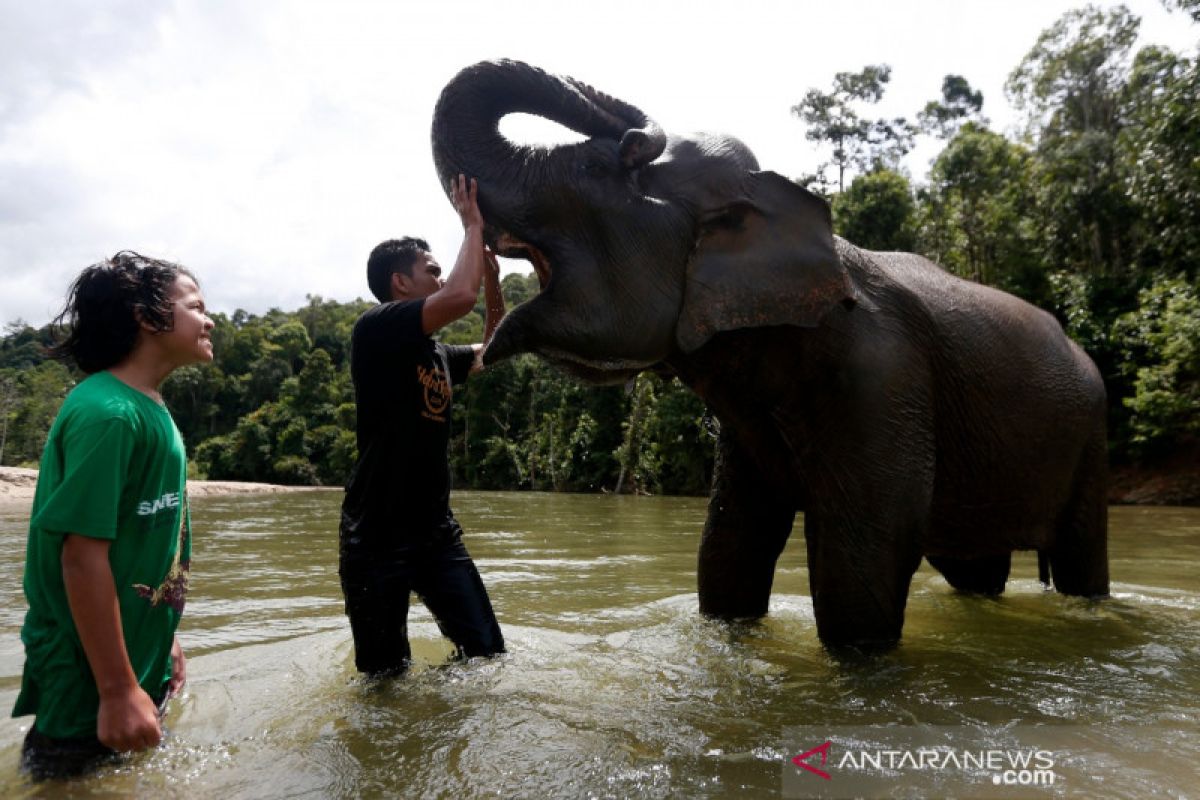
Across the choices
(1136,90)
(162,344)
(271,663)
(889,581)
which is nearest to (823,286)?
(889,581)

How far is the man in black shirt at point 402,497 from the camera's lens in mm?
2617

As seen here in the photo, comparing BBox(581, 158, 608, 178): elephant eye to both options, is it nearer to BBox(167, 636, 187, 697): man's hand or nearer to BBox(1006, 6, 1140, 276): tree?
BBox(167, 636, 187, 697): man's hand

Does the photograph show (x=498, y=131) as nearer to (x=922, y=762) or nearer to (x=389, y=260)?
(x=389, y=260)

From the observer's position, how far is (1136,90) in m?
22.5

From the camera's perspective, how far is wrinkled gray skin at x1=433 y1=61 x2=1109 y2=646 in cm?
252

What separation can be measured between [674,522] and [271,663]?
29.5 ft

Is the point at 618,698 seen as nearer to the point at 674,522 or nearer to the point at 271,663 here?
the point at 271,663

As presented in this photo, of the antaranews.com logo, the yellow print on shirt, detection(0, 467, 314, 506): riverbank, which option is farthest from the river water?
detection(0, 467, 314, 506): riverbank

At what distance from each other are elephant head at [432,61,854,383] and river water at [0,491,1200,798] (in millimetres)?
1025

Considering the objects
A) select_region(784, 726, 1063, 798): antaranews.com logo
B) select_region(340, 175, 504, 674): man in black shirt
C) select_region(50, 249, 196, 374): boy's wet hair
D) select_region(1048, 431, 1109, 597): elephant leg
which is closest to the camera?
select_region(784, 726, 1063, 798): antaranews.com logo

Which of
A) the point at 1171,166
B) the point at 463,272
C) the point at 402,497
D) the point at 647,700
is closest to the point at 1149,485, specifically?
the point at 1171,166

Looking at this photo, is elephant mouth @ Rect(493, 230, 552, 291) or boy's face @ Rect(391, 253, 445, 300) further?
boy's face @ Rect(391, 253, 445, 300)

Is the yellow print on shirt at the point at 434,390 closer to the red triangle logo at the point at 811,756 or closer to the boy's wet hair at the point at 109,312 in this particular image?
the boy's wet hair at the point at 109,312

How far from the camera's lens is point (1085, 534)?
12.2ft
